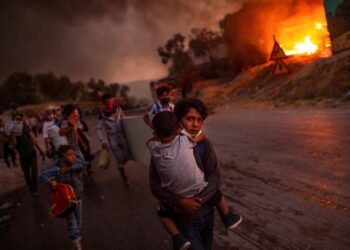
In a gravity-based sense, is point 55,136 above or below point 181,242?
above

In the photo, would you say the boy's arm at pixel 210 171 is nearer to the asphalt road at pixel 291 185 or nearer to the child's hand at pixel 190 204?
the child's hand at pixel 190 204

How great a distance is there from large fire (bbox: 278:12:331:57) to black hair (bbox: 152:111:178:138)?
79.9ft

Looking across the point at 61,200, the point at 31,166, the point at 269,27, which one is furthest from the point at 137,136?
the point at 269,27

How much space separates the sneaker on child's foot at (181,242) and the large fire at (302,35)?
24482mm

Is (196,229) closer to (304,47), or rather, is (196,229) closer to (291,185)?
(291,185)

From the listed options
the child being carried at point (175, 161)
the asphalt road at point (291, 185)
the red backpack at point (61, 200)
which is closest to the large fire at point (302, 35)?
the asphalt road at point (291, 185)

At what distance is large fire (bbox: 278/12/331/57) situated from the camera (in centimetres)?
2605

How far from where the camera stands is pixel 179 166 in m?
2.12

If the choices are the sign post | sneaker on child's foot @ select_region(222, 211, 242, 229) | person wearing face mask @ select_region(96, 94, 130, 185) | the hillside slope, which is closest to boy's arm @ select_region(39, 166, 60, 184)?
sneaker on child's foot @ select_region(222, 211, 242, 229)

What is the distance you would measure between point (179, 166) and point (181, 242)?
0.54 metres

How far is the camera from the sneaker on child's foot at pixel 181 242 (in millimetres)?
2158

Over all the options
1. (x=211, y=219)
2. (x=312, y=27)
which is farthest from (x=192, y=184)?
(x=312, y=27)

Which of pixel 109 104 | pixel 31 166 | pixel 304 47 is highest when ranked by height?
pixel 304 47

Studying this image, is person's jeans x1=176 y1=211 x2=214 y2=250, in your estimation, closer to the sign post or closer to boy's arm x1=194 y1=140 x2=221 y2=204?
boy's arm x1=194 y1=140 x2=221 y2=204
